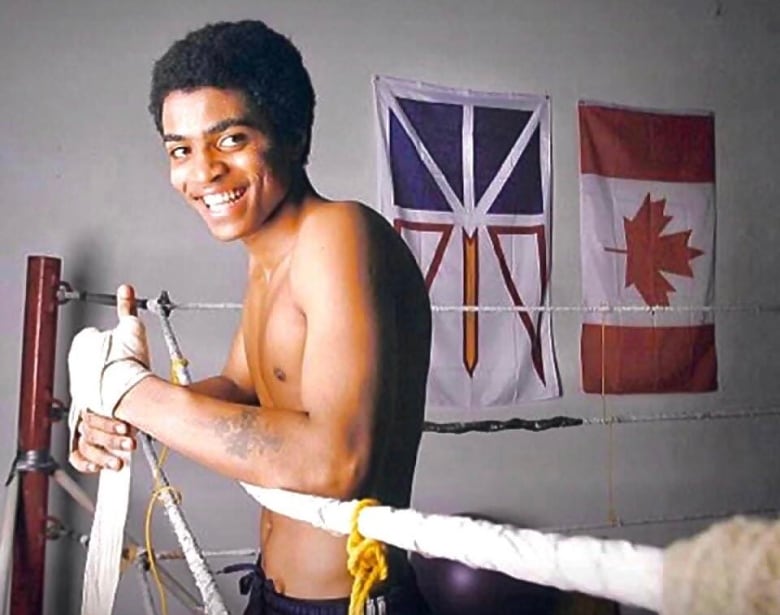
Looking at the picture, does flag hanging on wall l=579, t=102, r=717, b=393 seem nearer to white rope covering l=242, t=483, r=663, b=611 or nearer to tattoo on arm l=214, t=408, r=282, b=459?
tattoo on arm l=214, t=408, r=282, b=459

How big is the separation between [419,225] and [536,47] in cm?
31

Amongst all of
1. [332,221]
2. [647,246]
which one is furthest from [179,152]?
[647,246]

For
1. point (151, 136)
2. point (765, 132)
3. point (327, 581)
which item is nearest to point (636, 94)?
point (765, 132)

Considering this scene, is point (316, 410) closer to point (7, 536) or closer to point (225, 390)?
point (225, 390)

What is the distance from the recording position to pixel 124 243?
0.93m

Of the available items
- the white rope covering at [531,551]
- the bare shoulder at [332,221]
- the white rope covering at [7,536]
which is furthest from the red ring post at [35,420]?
the white rope covering at [531,551]

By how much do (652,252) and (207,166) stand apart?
0.75 meters

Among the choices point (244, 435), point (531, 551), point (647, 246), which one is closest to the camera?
point (531, 551)

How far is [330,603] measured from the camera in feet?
2.08

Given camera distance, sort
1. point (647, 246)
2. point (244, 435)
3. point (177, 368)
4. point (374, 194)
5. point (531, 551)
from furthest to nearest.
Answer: point (647, 246) < point (374, 194) < point (177, 368) < point (244, 435) < point (531, 551)

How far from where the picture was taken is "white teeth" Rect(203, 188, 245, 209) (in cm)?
70

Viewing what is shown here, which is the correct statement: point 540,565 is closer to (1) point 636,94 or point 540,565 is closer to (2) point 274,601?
(2) point 274,601

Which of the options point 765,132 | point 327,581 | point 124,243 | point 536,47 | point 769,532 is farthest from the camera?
point 765,132

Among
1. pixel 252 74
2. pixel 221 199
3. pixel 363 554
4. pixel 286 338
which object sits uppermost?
pixel 252 74
